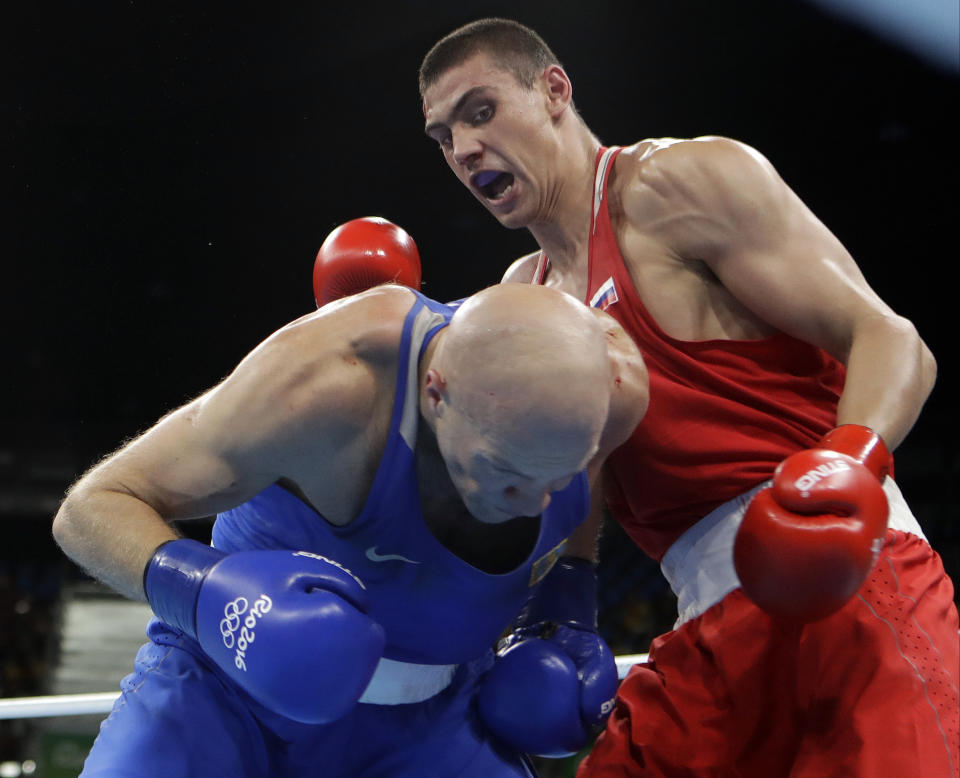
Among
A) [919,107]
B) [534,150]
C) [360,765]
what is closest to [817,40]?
[919,107]

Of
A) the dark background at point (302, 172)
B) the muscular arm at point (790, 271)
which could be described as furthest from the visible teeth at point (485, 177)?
the dark background at point (302, 172)

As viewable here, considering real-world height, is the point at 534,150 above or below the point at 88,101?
above

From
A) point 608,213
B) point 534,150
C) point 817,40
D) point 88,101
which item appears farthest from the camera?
point 817,40

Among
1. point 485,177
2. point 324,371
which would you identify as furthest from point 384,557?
point 485,177

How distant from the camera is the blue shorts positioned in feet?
5.37

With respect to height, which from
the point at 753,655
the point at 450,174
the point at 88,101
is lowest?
the point at 450,174

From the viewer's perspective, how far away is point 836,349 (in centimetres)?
190

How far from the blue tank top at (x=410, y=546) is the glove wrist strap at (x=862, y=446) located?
0.42 m

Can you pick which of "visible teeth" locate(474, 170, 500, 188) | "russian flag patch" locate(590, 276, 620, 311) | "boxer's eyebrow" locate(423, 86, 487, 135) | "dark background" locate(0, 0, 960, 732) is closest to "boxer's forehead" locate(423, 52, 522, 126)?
"boxer's eyebrow" locate(423, 86, 487, 135)

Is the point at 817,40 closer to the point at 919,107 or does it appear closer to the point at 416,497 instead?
the point at 919,107

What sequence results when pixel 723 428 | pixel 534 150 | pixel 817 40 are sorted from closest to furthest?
pixel 723 428
pixel 534 150
pixel 817 40

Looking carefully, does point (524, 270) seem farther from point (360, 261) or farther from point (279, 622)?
point (279, 622)

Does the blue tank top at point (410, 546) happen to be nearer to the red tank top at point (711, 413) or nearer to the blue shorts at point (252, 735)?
the blue shorts at point (252, 735)

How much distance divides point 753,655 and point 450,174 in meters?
6.70
